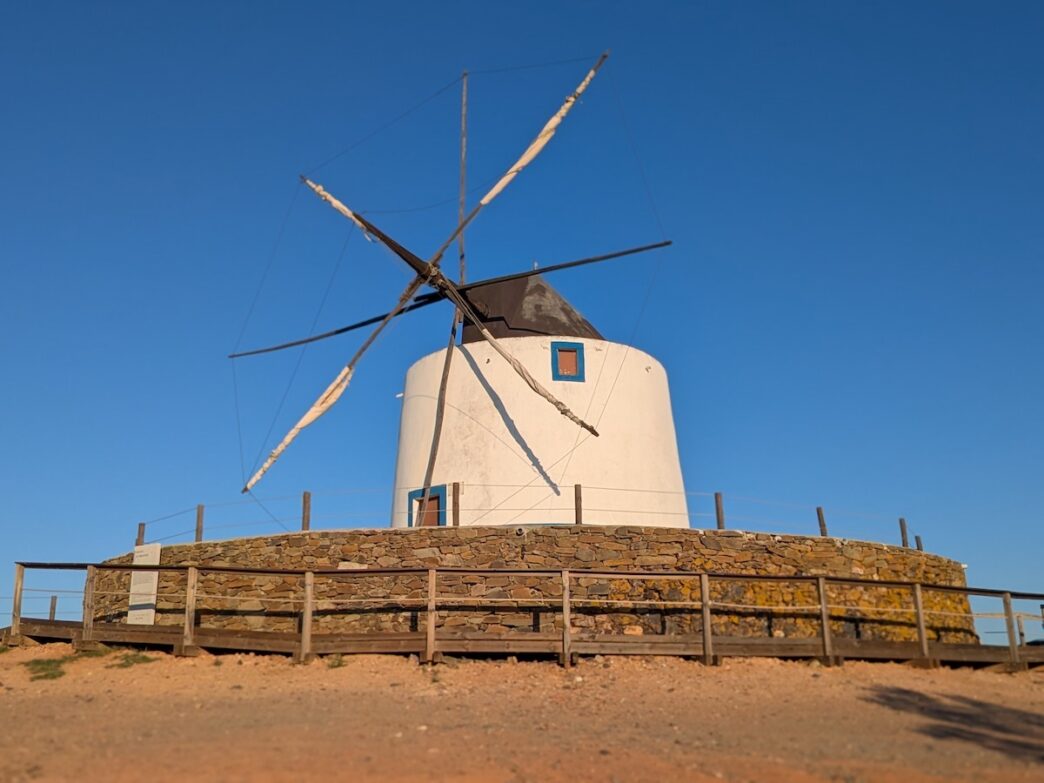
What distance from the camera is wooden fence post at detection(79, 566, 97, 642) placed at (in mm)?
13984

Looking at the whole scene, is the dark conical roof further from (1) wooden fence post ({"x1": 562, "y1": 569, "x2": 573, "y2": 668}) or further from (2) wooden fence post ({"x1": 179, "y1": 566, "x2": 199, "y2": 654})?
(2) wooden fence post ({"x1": 179, "y1": 566, "x2": 199, "y2": 654})

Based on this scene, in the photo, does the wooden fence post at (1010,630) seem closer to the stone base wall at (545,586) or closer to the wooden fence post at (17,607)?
the stone base wall at (545,586)

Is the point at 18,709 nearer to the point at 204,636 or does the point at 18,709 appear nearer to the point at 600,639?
the point at 204,636

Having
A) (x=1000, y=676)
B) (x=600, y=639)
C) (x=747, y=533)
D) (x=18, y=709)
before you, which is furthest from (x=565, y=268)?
(x=18, y=709)

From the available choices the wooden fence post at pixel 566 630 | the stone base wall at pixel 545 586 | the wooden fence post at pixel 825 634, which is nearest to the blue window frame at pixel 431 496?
the stone base wall at pixel 545 586

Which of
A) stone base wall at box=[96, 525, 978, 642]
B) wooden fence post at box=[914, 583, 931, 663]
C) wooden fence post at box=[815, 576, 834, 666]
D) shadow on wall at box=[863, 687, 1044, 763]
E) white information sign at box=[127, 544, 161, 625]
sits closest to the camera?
shadow on wall at box=[863, 687, 1044, 763]

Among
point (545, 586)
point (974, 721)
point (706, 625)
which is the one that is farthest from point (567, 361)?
point (974, 721)

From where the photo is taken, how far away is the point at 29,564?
15023mm

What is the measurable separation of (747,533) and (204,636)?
8.63m

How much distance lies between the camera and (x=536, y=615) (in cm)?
1430

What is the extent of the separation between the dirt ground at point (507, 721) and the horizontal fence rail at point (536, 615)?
27 cm

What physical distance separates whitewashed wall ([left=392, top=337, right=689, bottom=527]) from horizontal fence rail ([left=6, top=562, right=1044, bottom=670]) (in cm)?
353

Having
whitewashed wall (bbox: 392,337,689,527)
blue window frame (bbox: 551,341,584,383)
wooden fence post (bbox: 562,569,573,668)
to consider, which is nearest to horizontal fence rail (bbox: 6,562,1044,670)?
wooden fence post (bbox: 562,569,573,668)

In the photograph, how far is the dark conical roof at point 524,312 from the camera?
2066cm
